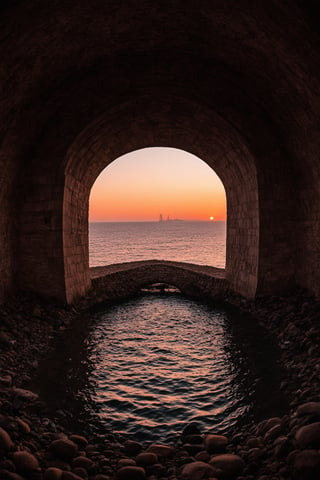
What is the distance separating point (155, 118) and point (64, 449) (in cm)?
1006

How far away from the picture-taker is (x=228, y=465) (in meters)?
3.92

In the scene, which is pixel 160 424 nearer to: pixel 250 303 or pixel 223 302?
pixel 250 303

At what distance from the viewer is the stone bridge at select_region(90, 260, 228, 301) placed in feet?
43.5

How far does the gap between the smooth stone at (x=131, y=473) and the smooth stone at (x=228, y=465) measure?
2.62ft

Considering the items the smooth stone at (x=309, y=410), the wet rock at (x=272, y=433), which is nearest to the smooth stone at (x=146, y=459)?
the wet rock at (x=272, y=433)

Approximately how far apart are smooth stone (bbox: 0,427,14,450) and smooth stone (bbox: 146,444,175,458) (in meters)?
1.65

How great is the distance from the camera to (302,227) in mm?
10336

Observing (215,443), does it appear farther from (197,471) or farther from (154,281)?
(154,281)

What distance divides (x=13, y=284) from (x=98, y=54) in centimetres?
665

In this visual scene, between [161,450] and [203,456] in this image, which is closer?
[203,456]

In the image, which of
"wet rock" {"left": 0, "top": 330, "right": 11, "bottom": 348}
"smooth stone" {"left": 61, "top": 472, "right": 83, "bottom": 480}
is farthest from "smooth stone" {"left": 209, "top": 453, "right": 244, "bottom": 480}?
"wet rock" {"left": 0, "top": 330, "right": 11, "bottom": 348}

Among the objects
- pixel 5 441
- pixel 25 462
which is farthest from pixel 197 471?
pixel 5 441

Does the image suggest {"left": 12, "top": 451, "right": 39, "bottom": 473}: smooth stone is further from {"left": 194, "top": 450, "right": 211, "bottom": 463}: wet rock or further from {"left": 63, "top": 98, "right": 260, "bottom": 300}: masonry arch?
{"left": 63, "top": 98, "right": 260, "bottom": 300}: masonry arch

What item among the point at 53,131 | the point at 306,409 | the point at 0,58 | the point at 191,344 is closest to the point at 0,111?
the point at 0,58
